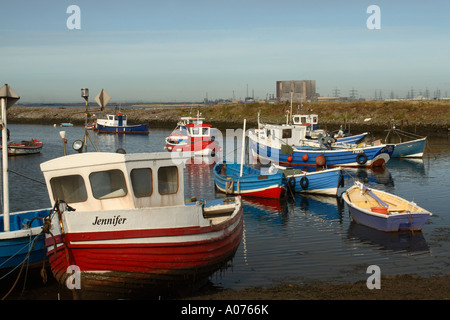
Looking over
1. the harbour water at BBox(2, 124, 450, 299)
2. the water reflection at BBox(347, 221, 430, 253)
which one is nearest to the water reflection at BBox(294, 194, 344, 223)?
the harbour water at BBox(2, 124, 450, 299)

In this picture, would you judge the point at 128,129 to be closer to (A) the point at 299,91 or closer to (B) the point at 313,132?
(B) the point at 313,132

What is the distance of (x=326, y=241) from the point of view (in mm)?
18250

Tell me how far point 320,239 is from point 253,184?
25.9 ft

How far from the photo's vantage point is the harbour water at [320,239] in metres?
14.5

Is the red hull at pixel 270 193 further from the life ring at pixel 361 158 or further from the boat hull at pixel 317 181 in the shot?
the life ring at pixel 361 158

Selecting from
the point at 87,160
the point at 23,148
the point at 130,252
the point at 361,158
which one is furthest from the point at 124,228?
the point at 23,148

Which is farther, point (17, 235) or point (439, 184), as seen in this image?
point (439, 184)

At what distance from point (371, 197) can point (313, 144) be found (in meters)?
21.6

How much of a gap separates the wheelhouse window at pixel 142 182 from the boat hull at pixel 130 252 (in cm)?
104
